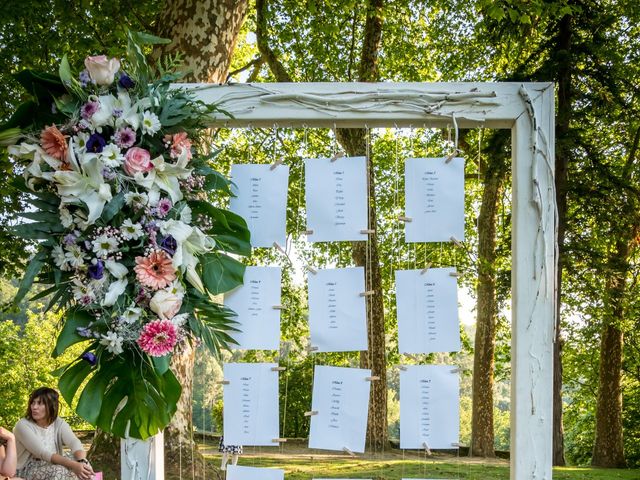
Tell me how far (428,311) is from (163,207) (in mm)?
872

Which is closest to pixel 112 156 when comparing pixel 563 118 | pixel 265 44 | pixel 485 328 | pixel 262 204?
pixel 262 204

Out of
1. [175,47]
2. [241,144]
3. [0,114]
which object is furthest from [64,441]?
[241,144]

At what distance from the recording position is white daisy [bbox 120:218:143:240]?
1866mm

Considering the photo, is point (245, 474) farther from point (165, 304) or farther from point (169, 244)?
point (169, 244)

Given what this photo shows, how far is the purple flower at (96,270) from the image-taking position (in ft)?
6.09

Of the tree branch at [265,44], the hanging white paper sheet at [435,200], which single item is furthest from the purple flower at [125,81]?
the tree branch at [265,44]

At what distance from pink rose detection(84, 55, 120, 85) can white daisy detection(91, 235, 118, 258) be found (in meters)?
0.42

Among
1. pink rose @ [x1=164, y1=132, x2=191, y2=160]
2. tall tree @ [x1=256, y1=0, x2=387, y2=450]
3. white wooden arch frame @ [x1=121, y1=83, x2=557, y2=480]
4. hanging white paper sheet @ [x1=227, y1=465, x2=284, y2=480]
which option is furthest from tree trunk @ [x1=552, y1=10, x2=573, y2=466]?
pink rose @ [x1=164, y1=132, x2=191, y2=160]

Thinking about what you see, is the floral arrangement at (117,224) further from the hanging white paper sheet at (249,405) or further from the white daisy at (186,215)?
the hanging white paper sheet at (249,405)

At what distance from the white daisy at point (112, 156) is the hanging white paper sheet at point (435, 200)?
860mm

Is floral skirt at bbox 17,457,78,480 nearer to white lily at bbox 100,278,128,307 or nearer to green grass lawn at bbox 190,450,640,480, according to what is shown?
white lily at bbox 100,278,128,307

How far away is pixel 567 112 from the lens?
6344mm

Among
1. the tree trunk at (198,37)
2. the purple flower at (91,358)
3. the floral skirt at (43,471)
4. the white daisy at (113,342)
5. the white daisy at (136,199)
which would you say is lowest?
the floral skirt at (43,471)

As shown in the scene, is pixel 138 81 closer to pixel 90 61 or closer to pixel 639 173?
pixel 90 61
